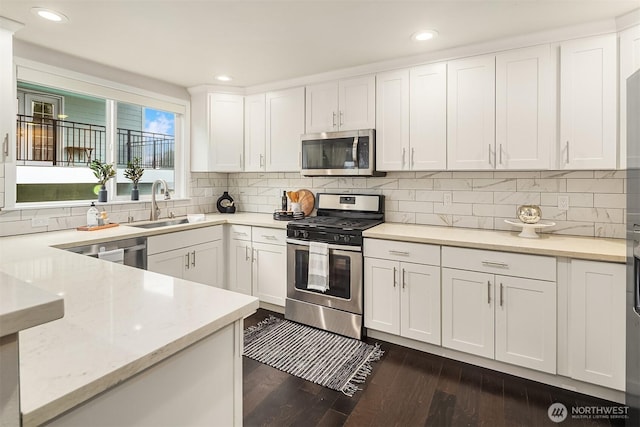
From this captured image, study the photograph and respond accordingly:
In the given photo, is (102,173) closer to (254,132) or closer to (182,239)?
(182,239)

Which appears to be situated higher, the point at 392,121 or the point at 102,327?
the point at 392,121

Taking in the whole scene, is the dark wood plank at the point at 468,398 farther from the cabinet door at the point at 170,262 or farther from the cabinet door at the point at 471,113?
the cabinet door at the point at 170,262

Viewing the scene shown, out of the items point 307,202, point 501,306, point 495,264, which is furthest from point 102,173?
point 501,306

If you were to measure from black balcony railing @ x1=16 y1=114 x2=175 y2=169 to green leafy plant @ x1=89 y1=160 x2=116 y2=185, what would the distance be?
14 centimetres

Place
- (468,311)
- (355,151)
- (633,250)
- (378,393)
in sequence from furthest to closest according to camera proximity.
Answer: (355,151)
(468,311)
(378,393)
(633,250)

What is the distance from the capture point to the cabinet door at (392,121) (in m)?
3.02

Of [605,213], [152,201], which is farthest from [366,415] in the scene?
[152,201]

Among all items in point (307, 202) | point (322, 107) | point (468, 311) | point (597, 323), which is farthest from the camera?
point (307, 202)

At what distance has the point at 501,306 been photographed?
2.35m

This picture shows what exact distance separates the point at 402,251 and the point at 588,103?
1.63 meters

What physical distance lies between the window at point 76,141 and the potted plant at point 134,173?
8cm

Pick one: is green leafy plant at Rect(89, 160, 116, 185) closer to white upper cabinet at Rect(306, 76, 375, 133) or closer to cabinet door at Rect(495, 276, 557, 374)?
white upper cabinet at Rect(306, 76, 375, 133)

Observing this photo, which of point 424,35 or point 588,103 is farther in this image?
point 424,35

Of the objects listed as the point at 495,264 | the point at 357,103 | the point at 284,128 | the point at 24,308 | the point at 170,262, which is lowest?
the point at 170,262
